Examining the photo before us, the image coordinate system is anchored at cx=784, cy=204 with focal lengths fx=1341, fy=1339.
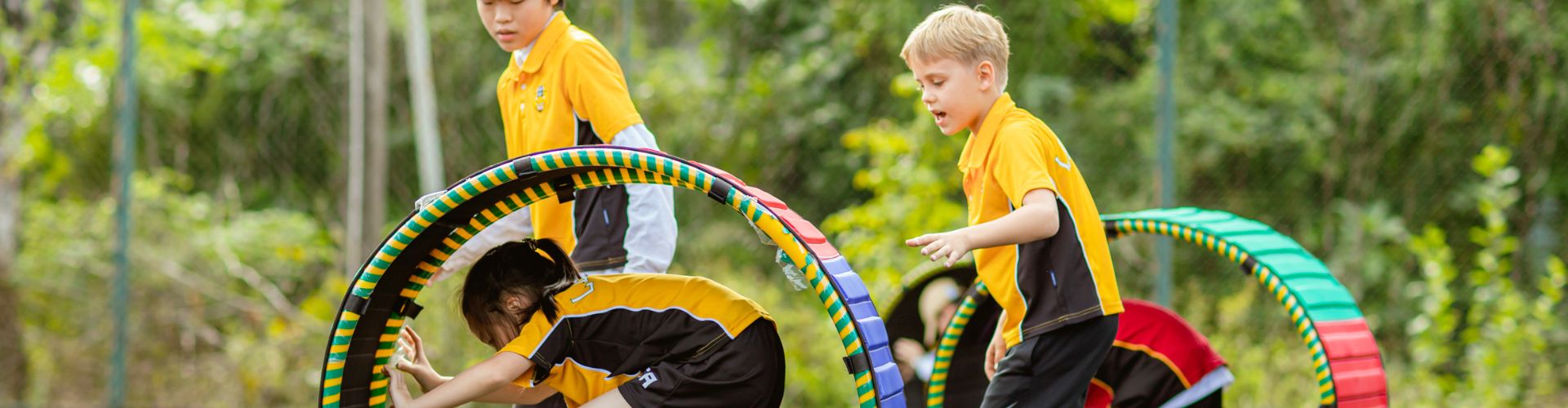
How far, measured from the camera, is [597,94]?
3.16m

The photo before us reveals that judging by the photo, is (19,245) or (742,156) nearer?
(742,156)

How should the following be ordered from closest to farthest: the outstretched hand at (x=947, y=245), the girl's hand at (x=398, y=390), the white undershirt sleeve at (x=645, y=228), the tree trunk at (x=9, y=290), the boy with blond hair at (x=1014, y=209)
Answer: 1. the outstretched hand at (x=947, y=245)
2. the boy with blond hair at (x=1014, y=209)
3. the girl's hand at (x=398, y=390)
4. the white undershirt sleeve at (x=645, y=228)
5. the tree trunk at (x=9, y=290)

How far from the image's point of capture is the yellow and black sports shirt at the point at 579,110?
317 cm

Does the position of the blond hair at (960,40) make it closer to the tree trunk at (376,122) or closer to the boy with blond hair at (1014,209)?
the boy with blond hair at (1014,209)

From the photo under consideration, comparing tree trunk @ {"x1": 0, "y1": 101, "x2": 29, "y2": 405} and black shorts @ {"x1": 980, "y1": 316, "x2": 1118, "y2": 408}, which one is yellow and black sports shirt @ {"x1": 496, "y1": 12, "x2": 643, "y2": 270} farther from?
tree trunk @ {"x1": 0, "y1": 101, "x2": 29, "y2": 405}

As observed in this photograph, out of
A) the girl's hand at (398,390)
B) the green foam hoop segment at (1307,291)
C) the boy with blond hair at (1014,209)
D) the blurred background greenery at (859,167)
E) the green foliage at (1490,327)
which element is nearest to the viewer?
the boy with blond hair at (1014,209)

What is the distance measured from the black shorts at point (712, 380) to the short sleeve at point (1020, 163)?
0.64 meters

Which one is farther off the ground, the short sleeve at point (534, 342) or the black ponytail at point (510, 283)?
the black ponytail at point (510, 283)

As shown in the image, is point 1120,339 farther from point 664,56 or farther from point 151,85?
point 151,85

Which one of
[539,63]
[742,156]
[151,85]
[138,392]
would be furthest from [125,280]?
[539,63]

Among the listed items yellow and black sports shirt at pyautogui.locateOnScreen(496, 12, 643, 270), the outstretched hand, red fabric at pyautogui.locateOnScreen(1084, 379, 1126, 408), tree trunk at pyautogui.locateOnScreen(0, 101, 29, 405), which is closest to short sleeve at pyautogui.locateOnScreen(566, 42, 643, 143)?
yellow and black sports shirt at pyautogui.locateOnScreen(496, 12, 643, 270)

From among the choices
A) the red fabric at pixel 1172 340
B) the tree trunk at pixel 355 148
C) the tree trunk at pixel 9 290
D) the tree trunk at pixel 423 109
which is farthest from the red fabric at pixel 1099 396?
the tree trunk at pixel 9 290

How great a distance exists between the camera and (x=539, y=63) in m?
3.25

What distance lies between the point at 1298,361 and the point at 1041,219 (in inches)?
152
